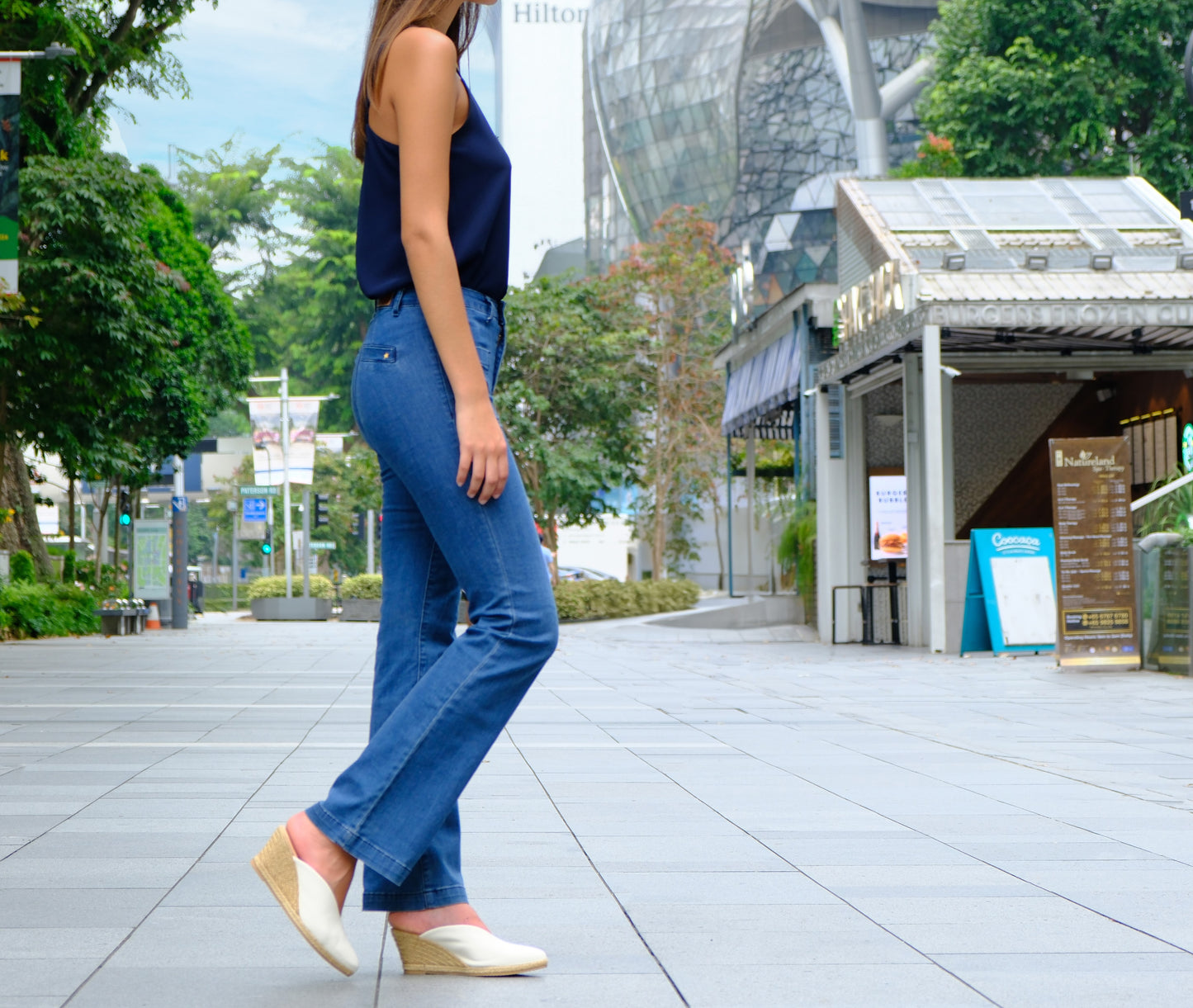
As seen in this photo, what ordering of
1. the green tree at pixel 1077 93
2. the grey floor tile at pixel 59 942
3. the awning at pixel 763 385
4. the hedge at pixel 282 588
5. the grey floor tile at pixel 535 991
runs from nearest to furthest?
the grey floor tile at pixel 535 991 < the grey floor tile at pixel 59 942 < the awning at pixel 763 385 < the green tree at pixel 1077 93 < the hedge at pixel 282 588

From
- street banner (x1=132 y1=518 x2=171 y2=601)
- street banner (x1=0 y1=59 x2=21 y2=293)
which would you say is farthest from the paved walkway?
street banner (x1=132 y1=518 x2=171 y2=601)

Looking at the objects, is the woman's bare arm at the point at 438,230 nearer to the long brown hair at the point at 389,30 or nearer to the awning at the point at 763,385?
the long brown hair at the point at 389,30

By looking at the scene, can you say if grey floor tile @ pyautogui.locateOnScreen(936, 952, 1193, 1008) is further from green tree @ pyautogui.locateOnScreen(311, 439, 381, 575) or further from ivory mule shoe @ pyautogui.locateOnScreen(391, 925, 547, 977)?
green tree @ pyautogui.locateOnScreen(311, 439, 381, 575)

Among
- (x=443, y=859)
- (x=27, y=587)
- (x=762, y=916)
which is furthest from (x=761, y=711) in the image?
(x=27, y=587)

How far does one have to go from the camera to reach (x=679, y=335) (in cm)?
3953

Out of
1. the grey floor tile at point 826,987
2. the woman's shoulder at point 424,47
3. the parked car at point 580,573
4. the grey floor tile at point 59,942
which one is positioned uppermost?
the woman's shoulder at point 424,47

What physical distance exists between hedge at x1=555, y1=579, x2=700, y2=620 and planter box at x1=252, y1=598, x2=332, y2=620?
9951mm

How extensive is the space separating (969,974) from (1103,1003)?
29 cm

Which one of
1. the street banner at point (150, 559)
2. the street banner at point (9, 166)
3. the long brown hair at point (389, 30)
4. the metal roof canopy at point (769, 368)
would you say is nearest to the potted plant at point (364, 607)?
the street banner at point (150, 559)

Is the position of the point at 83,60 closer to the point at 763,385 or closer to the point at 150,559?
the point at 763,385

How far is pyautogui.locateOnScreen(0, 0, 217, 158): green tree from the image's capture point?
20391mm

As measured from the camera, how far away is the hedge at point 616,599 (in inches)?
1276

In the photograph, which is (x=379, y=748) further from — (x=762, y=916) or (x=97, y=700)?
(x=97, y=700)

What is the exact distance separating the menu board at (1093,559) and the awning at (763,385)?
886 cm
